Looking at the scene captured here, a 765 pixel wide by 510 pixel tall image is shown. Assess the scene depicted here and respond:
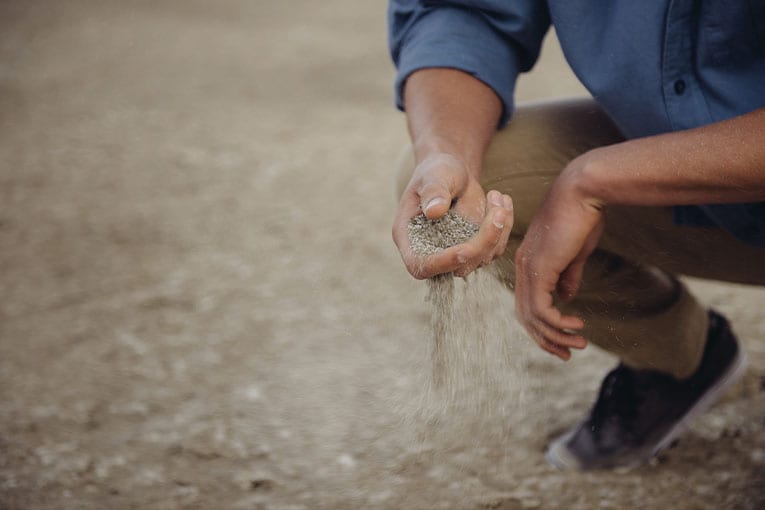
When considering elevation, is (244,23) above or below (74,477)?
below

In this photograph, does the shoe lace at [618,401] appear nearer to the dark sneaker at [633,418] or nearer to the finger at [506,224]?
the dark sneaker at [633,418]

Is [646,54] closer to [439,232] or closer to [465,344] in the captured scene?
[439,232]

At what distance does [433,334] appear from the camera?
146 cm

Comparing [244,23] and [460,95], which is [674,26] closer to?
[460,95]

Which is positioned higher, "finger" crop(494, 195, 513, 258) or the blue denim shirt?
the blue denim shirt

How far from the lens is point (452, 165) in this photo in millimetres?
1317

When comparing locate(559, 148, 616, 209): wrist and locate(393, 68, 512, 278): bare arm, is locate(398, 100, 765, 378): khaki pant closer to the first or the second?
locate(393, 68, 512, 278): bare arm

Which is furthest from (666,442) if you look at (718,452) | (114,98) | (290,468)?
(114,98)

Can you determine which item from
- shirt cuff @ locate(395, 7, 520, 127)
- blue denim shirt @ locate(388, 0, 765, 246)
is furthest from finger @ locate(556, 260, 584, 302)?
shirt cuff @ locate(395, 7, 520, 127)

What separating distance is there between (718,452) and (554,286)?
69cm

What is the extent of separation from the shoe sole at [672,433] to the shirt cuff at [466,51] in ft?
2.33

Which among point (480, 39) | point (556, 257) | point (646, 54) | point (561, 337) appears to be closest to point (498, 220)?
point (556, 257)

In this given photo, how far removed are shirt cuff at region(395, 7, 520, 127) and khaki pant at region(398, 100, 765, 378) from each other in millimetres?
105

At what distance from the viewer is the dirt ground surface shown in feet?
5.45
